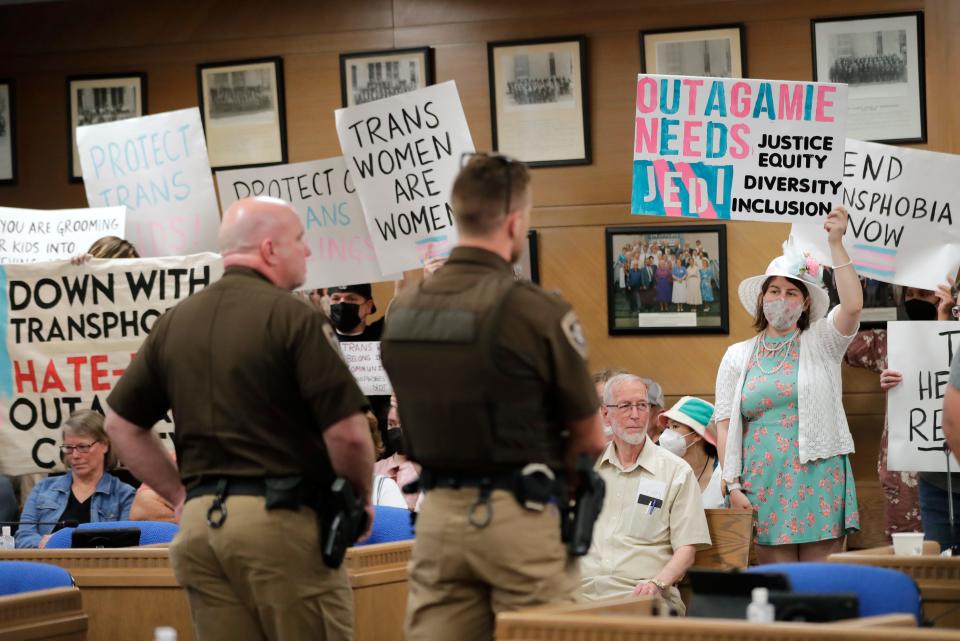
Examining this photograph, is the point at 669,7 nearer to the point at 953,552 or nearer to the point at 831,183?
the point at 831,183

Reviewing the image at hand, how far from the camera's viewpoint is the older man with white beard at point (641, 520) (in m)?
4.62

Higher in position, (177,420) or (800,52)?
(800,52)

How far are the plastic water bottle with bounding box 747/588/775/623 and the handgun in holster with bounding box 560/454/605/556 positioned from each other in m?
0.40

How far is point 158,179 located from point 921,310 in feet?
12.1

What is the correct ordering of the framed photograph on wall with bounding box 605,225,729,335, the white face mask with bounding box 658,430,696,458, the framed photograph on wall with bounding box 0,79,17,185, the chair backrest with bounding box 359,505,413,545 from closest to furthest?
the chair backrest with bounding box 359,505,413,545
the white face mask with bounding box 658,430,696,458
the framed photograph on wall with bounding box 605,225,729,335
the framed photograph on wall with bounding box 0,79,17,185

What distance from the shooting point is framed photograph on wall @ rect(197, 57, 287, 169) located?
7.00 m

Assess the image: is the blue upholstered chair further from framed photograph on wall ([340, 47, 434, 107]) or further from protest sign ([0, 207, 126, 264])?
framed photograph on wall ([340, 47, 434, 107])

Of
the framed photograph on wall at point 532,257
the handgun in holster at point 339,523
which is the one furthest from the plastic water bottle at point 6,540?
the framed photograph on wall at point 532,257

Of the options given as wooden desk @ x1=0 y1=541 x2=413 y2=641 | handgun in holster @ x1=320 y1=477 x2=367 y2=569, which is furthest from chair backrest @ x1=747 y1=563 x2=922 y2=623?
wooden desk @ x1=0 y1=541 x2=413 y2=641

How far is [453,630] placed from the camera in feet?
9.27

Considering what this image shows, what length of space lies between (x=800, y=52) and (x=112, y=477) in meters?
3.81

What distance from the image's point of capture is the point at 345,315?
260 inches

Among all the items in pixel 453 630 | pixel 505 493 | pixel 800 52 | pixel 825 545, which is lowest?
pixel 825 545

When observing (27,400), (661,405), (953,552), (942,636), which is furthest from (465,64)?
(942,636)
